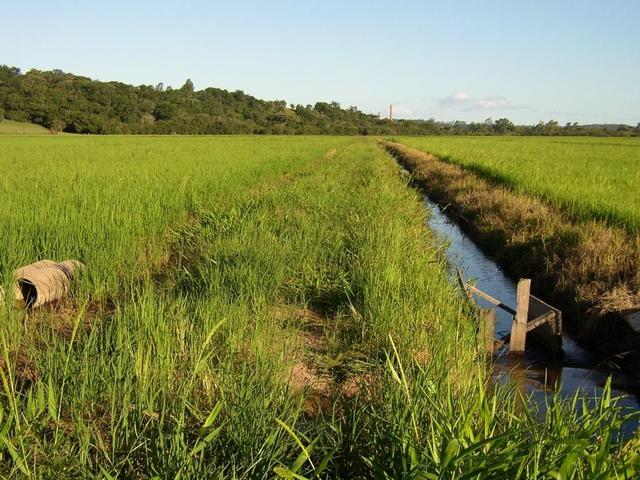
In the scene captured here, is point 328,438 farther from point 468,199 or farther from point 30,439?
point 468,199

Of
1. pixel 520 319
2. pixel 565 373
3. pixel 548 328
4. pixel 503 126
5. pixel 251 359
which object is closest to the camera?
Result: pixel 251 359

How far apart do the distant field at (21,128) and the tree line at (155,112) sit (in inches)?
52.1

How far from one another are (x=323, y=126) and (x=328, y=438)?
90262mm

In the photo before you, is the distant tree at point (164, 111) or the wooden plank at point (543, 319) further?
the distant tree at point (164, 111)

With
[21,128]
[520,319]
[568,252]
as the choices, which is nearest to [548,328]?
[520,319]

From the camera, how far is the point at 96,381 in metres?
2.19

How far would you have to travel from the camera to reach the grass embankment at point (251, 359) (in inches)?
70.3

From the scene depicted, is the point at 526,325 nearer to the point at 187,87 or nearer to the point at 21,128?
the point at 21,128

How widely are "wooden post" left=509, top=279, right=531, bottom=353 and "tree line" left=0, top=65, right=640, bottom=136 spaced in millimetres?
61846

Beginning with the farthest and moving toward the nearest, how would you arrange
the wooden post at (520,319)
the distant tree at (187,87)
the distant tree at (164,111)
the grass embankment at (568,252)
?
the distant tree at (187,87) < the distant tree at (164,111) < the grass embankment at (568,252) < the wooden post at (520,319)

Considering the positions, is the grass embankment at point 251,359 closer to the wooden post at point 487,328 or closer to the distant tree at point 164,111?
the wooden post at point 487,328

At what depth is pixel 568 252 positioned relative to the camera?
6008 millimetres

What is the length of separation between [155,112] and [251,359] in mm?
80862

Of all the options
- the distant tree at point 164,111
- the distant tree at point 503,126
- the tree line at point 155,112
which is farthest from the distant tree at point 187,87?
the distant tree at point 503,126
